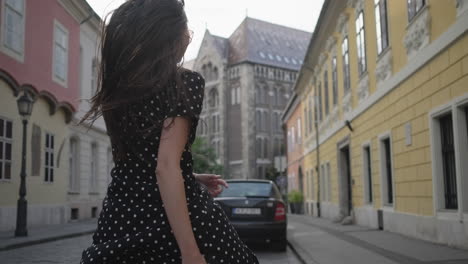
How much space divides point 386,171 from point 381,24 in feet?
12.4

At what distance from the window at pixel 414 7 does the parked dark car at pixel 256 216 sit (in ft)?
15.1

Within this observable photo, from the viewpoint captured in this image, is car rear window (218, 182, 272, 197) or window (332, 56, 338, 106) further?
window (332, 56, 338, 106)

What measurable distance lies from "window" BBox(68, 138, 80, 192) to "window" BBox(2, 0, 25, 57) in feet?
23.1

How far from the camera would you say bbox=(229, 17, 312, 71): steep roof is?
80.5 m

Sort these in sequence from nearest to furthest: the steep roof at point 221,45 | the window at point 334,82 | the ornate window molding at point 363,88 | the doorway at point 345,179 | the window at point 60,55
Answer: the ornate window molding at point 363,88
the window at point 60,55
the doorway at point 345,179
the window at point 334,82
the steep roof at point 221,45

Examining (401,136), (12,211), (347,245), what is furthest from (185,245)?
(12,211)

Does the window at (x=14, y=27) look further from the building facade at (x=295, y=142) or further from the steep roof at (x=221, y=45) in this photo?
the steep roof at (x=221, y=45)

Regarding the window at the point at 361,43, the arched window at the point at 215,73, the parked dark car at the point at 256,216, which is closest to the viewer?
the parked dark car at the point at 256,216

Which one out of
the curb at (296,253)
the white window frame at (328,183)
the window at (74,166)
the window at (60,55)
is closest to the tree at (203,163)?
the white window frame at (328,183)

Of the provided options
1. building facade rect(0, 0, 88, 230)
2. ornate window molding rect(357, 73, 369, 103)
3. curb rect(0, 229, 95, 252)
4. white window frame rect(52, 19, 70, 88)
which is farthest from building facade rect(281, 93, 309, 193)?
curb rect(0, 229, 95, 252)

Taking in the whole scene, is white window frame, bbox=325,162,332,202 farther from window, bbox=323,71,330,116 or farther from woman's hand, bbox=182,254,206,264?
woman's hand, bbox=182,254,206,264

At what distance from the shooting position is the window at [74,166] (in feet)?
71.0

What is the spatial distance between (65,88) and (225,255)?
18898 millimetres

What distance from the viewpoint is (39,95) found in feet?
55.0
